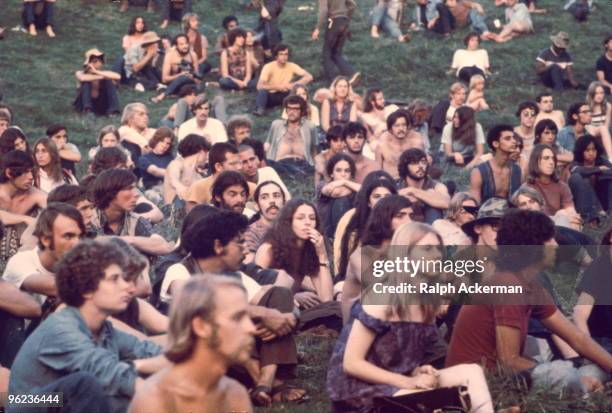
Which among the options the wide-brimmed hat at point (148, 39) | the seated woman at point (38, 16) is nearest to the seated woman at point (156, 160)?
the wide-brimmed hat at point (148, 39)

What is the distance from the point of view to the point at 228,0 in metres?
27.3

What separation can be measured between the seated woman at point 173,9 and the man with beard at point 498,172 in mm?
12565

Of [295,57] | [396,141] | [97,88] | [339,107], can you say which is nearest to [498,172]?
[396,141]

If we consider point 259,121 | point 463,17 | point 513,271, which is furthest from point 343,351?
point 463,17

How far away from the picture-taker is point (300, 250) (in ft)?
32.8

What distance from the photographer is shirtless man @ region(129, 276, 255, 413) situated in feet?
16.8

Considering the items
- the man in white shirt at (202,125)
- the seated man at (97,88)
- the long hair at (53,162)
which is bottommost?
the seated man at (97,88)

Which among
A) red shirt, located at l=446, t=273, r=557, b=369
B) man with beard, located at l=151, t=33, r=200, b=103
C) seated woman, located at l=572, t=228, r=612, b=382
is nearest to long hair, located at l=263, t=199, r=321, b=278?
seated woman, located at l=572, t=228, r=612, b=382

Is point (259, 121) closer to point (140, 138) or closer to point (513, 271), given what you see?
point (140, 138)

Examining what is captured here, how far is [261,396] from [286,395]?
227 mm

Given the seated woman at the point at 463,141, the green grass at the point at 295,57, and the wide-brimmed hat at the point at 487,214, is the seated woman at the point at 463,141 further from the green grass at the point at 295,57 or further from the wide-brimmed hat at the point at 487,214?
the wide-brimmed hat at the point at 487,214

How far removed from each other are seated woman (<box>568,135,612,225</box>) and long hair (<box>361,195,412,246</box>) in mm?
4826

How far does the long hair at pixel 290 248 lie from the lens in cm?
991

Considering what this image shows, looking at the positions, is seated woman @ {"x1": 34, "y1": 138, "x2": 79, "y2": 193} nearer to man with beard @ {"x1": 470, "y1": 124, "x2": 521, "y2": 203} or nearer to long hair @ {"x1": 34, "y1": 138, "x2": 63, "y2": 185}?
long hair @ {"x1": 34, "y1": 138, "x2": 63, "y2": 185}
